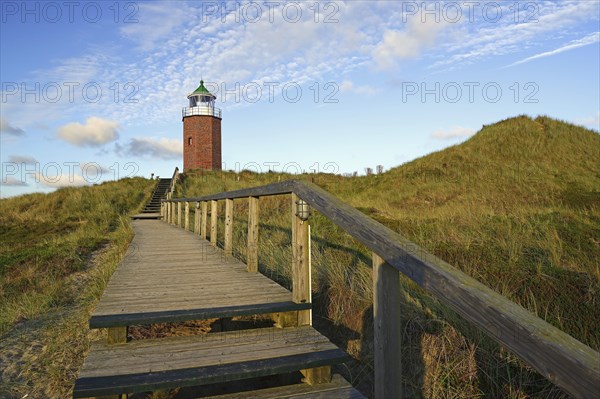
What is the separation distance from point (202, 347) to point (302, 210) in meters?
1.31

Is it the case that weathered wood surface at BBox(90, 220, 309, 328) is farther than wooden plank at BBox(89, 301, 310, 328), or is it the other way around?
weathered wood surface at BBox(90, 220, 309, 328)

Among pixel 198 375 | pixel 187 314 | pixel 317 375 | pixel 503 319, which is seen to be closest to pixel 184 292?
pixel 187 314

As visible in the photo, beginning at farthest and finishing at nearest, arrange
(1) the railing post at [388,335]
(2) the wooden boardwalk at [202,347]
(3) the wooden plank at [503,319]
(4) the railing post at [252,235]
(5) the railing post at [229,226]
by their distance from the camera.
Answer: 1. (5) the railing post at [229,226]
2. (4) the railing post at [252,235]
3. (2) the wooden boardwalk at [202,347]
4. (1) the railing post at [388,335]
5. (3) the wooden plank at [503,319]

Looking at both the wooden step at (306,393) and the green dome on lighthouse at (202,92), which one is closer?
the wooden step at (306,393)

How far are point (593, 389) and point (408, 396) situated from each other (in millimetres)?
1792

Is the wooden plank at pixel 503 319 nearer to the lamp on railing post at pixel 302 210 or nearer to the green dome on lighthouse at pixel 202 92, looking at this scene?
the lamp on railing post at pixel 302 210

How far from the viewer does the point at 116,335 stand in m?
2.92

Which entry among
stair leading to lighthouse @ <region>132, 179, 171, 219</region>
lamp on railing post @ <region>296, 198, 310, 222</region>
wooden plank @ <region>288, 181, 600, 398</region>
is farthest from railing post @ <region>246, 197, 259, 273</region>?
stair leading to lighthouse @ <region>132, 179, 171, 219</region>

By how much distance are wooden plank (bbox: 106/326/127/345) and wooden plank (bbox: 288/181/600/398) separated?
188cm

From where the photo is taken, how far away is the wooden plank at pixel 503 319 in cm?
121

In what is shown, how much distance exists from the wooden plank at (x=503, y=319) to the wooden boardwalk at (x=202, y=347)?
3.20 ft

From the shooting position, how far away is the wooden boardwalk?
2.37 metres

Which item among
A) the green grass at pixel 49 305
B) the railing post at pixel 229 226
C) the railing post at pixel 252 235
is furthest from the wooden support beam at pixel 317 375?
the railing post at pixel 229 226

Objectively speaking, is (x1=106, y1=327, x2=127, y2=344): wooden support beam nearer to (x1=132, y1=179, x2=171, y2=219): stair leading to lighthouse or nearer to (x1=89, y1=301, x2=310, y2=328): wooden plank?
(x1=89, y1=301, x2=310, y2=328): wooden plank
